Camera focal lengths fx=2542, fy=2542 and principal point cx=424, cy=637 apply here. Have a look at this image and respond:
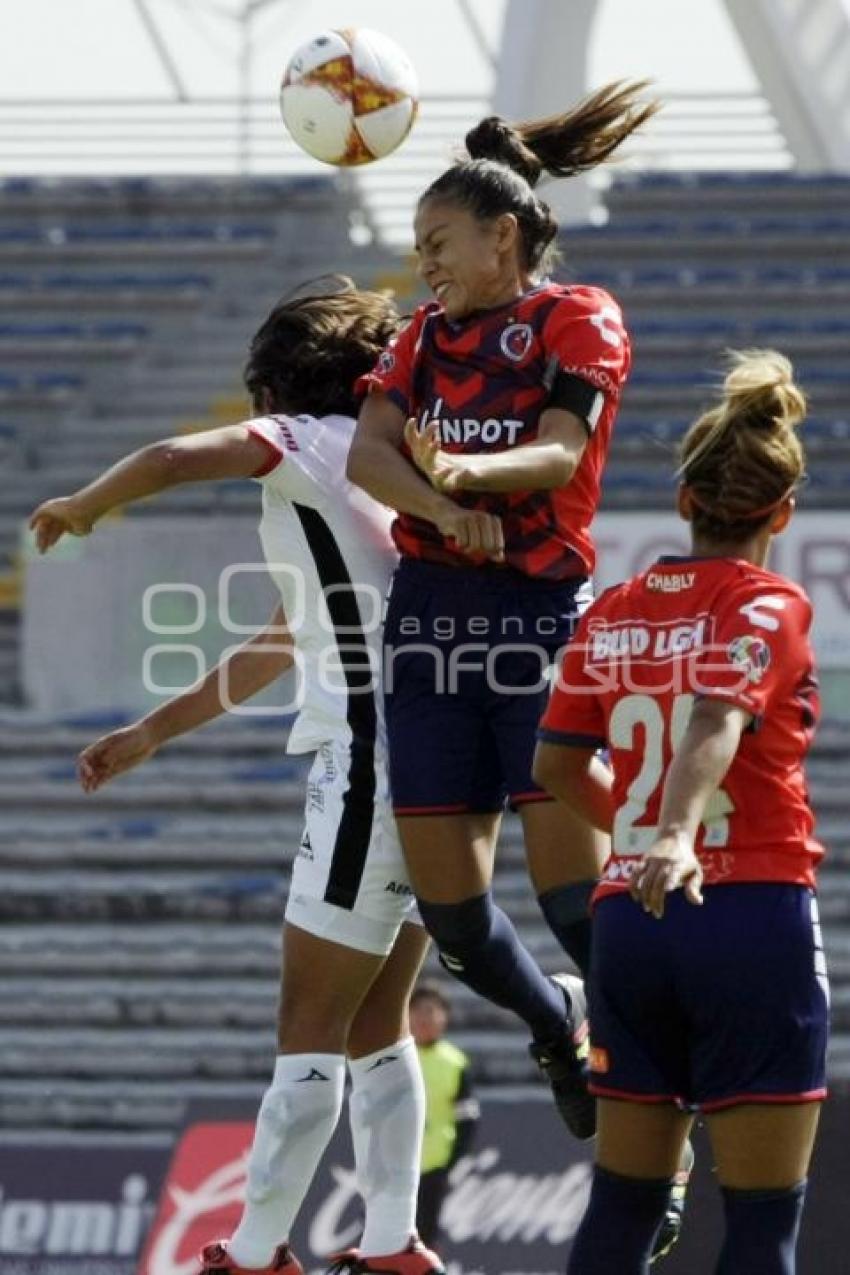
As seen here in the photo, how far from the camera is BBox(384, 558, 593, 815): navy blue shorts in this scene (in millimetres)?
4531

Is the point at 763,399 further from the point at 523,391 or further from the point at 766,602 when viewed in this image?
the point at 523,391

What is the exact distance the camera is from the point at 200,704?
5.08m

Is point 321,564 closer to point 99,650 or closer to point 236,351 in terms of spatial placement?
point 99,650

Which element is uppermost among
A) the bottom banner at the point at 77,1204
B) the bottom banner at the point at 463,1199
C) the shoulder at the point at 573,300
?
the shoulder at the point at 573,300

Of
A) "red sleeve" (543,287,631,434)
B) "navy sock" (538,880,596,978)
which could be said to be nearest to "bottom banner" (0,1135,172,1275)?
"navy sock" (538,880,596,978)

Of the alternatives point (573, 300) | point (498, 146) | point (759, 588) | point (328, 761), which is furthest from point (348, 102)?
point (759, 588)

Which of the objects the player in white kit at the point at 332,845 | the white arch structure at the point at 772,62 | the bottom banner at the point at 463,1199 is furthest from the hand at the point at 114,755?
the white arch structure at the point at 772,62

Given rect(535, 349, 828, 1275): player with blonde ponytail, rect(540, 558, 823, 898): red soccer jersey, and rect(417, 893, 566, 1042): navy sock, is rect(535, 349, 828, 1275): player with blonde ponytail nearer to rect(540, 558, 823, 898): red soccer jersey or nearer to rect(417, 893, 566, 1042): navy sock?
rect(540, 558, 823, 898): red soccer jersey

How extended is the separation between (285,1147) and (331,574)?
1.05 meters

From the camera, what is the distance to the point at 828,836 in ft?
44.9

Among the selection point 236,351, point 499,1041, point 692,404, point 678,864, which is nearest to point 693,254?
point 692,404

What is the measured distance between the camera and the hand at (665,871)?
3602mm

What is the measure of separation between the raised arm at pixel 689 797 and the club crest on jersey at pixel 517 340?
981mm

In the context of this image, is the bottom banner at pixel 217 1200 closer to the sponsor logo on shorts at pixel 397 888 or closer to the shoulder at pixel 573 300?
the sponsor logo on shorts at pixel 397 888
